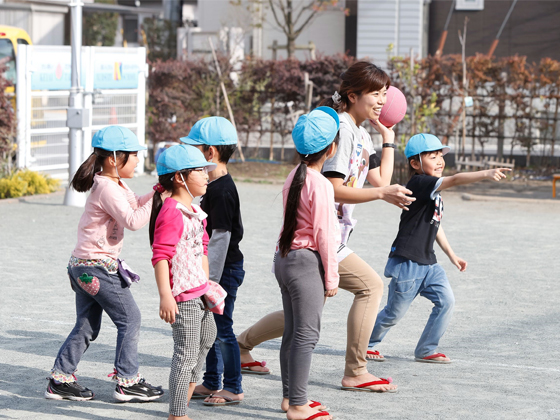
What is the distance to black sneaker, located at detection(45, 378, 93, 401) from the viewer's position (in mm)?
4641

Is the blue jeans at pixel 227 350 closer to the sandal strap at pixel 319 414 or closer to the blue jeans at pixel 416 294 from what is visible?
the sandal strap at pixel 319 414

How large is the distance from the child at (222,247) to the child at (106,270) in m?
0.33

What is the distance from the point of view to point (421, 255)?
17.5ft

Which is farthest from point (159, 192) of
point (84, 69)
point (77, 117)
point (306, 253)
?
point (84, 69)

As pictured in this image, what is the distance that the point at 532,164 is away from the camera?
17812 mm

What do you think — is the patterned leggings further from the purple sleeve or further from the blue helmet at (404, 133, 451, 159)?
the blue helmet at (404, 133, 451, 159)

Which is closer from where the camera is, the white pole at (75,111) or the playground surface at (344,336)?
the playground surface at (344,336)

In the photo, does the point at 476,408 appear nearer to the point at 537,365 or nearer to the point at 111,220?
the point at 537,365

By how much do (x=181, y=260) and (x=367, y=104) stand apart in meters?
1.45

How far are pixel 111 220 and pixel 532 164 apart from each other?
1456cm

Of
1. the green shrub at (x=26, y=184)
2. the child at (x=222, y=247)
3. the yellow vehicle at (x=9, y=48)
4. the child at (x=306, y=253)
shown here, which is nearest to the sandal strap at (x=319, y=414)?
the child at (x=306, y=253)

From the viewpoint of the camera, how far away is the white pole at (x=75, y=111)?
1254 cm

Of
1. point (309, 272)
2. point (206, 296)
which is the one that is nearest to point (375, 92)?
point (309, 272)

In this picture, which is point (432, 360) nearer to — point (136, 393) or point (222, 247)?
point (222, 247)
